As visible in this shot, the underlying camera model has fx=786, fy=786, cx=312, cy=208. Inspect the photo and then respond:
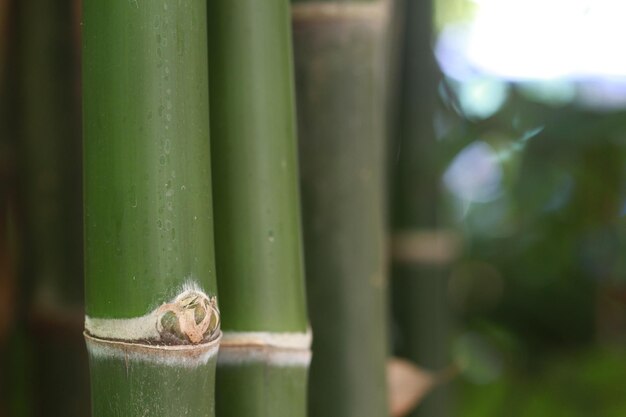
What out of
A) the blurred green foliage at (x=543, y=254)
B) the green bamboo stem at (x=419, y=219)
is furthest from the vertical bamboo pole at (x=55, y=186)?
the blurred green foliage at (x=543, y=254)

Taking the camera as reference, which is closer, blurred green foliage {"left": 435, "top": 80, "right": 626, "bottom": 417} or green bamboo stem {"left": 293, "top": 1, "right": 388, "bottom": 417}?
green bamboo stem {"left": 293, "top": 1, "right": 388, "bottom": 417}

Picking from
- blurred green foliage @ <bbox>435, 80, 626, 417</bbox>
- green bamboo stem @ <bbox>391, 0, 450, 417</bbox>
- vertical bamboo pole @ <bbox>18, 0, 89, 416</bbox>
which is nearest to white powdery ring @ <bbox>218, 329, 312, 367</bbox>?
vertical bamboo pole @ <bbox>18, 0, 89, 416</bbox>

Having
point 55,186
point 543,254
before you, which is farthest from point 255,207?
point 543,254

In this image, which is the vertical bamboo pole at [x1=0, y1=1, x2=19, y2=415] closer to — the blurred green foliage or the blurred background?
the blurred background

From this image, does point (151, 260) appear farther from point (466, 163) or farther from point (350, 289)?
point (466, 163)

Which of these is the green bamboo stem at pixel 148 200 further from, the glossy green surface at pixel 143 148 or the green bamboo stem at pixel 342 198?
the green bamboo stem at pixel 342 198

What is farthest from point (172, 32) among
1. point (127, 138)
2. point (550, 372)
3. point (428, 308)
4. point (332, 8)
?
point (550, 372)

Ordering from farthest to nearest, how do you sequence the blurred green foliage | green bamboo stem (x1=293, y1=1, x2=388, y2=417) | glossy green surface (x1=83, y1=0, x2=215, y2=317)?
1. the blurred green foliage
2. green bamboo stem (x1=293, y1=1, x2=388, y2=417)
3. glossy green surface (x1=83, y1=0, x2=215, y2=317)
